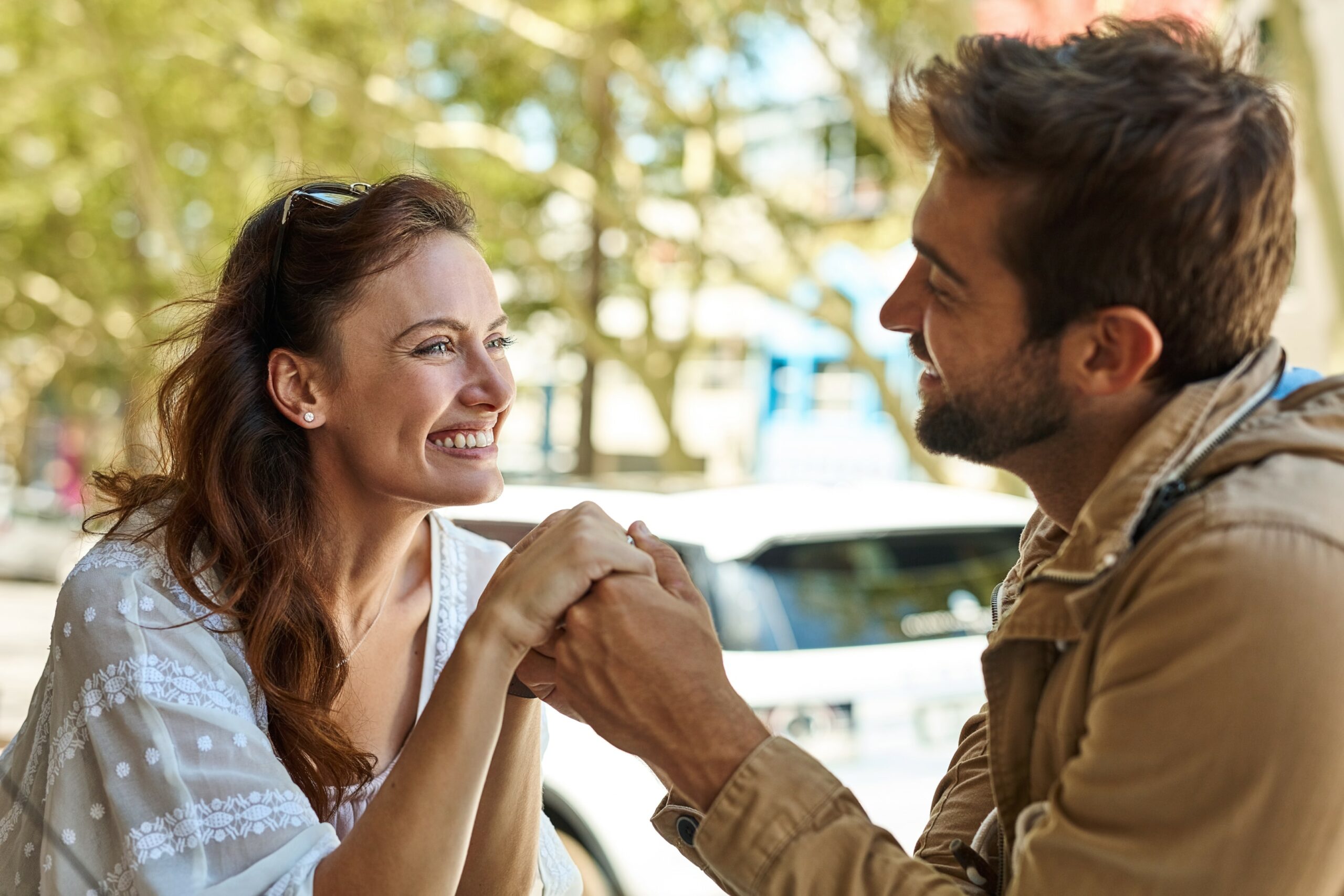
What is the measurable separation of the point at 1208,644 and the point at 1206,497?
0.14 meters

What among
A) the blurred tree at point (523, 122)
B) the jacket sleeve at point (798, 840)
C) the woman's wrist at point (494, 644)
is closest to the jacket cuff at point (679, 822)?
the jacket sleeve at point (798, 840)

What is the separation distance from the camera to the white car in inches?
159

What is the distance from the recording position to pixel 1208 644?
3.64 ft

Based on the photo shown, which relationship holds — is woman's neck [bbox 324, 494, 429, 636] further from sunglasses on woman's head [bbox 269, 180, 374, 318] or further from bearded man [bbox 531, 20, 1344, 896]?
bearded man [bbox 531, 20, 1344, 896]

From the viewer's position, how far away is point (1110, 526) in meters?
1.24

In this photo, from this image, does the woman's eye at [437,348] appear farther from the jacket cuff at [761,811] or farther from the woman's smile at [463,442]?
the jacket cuff at [761,811]

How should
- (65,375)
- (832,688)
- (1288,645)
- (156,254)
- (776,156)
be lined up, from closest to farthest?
(1288,645), (832,688), (156,254), (776,156), (65,375)

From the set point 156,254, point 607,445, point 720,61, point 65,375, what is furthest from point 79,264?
point 720,61

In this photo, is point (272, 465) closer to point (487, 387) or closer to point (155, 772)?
point (487, 387)

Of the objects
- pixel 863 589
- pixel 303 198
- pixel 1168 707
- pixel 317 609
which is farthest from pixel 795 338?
pixel 1168 707

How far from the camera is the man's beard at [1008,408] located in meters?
1.38

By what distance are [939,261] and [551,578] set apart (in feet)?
2.00

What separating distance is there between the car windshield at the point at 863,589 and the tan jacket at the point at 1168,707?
109 inches

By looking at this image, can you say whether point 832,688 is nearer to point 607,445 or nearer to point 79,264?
point 79,264
